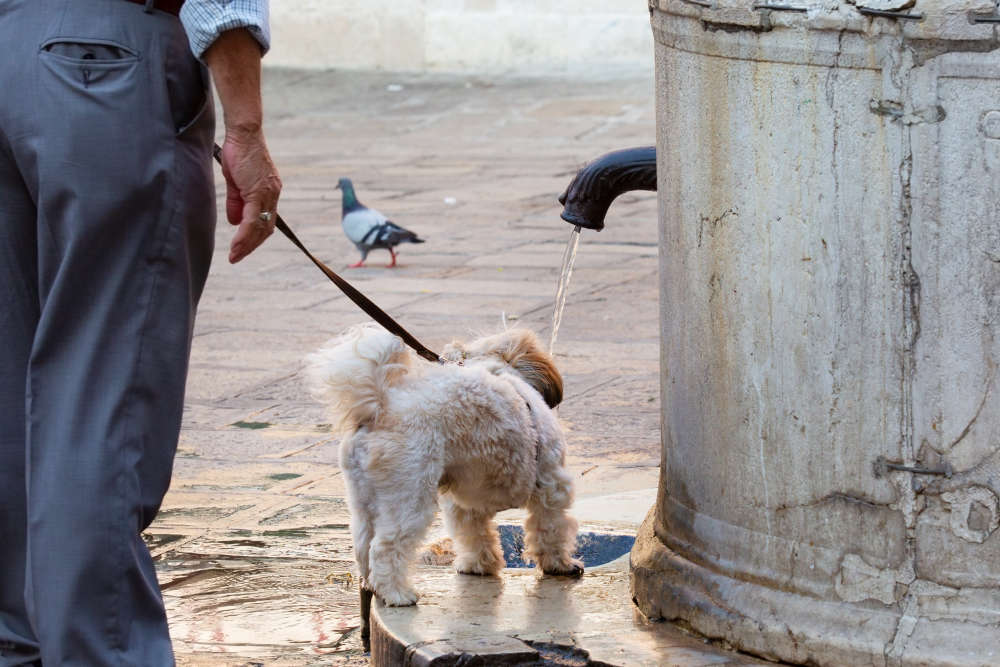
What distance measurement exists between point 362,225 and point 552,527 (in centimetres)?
516

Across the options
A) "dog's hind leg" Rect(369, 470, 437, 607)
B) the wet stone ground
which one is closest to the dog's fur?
"dog's hind leg" Rect(369, 470, 437, 607)

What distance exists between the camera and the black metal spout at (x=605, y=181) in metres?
3.79

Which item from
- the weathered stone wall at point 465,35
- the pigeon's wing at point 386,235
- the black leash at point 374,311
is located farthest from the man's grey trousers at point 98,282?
the weathered stone wall at point 465,35

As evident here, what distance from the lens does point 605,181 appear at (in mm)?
3840

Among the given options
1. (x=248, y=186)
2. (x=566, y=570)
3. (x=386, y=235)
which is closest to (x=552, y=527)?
(x=566, y=570)

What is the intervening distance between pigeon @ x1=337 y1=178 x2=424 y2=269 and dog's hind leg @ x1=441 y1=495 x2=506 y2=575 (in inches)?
197

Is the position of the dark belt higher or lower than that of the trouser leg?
higher

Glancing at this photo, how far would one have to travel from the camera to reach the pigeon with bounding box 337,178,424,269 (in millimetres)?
8586

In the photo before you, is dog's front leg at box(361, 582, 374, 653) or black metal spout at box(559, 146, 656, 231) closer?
dog's front leg at box(361, 582, 374, 653)

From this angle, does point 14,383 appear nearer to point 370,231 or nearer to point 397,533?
point 397,533

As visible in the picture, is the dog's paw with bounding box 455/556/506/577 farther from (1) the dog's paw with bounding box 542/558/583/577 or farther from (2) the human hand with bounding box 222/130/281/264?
(2) the human hand with bounding box 222/130/281/264

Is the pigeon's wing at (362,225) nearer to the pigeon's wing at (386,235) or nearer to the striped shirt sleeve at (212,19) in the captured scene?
the pigeon's wing at (386,235)

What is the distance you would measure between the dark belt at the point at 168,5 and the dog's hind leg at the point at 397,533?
1124 mm

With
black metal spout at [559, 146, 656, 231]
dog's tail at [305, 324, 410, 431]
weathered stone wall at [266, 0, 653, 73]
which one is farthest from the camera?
weathered stone wall at [266, 0, 653, 73]
